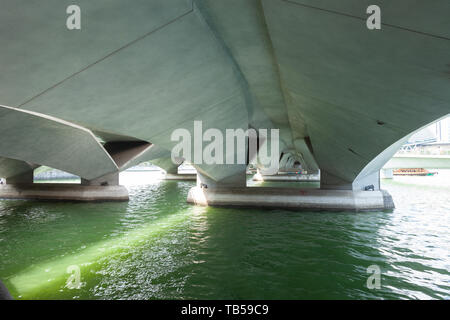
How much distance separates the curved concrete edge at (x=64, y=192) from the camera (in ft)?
76.1

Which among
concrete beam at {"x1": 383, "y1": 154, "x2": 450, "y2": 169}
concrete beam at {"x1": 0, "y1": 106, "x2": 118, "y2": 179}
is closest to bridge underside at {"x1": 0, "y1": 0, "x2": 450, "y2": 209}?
concrete beam at {"x1": 0, "y1": 106, "x2": 118, "y2": 179}

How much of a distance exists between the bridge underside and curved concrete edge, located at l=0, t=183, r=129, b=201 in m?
15.3

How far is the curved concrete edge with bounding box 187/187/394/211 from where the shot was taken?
59.0ft

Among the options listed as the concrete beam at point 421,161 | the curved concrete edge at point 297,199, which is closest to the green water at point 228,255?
the curved concrete edge at point 297,199

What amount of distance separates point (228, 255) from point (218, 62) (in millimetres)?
6681

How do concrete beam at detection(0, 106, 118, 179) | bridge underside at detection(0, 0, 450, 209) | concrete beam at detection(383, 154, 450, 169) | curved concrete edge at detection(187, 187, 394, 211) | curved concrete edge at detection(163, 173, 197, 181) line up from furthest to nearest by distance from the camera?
curved concrete edge at detection(163, 173, 197, 181), concrete beam at detection(383, 154, 450, 169), curved concrete edge at detection(187, 187, 394, 211), concrete beam at detection(0, 106, 118, 179), bridge underside at detection(0, 0, 450, 209)

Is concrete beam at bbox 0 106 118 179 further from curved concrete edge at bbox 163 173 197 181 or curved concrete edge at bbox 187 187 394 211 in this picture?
curved concrete edge at bbox 163 173 197 181

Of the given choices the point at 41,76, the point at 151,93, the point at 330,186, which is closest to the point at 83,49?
the point at 41,76

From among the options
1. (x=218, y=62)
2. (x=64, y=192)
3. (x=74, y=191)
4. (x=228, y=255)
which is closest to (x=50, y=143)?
(x=74, y=191)

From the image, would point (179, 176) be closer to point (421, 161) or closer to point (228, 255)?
point (421, 161)

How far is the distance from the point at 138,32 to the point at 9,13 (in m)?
1.90

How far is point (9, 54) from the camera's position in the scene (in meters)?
4.23

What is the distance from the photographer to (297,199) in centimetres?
1902

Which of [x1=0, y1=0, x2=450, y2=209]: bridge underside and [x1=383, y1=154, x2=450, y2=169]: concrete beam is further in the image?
[x1=383, y1=154, x2=450, y2=169]: concrete beam
